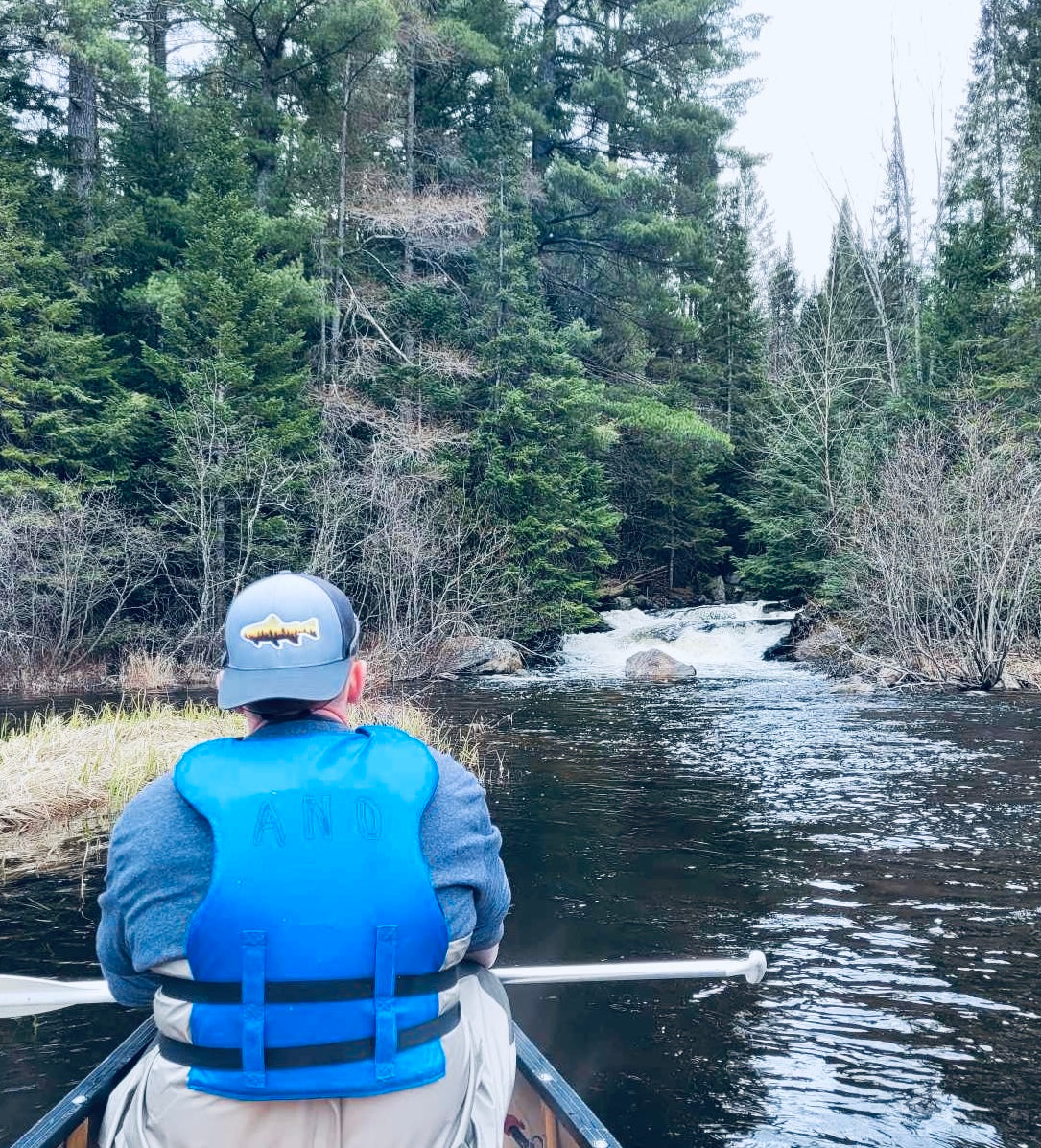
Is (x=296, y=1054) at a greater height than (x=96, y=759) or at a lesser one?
greater

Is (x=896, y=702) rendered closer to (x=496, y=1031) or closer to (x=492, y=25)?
(x=496, y=1031)

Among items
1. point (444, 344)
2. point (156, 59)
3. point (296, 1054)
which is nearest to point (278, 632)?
point (296, 1054)

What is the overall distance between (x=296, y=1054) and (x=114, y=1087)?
4.56 ft

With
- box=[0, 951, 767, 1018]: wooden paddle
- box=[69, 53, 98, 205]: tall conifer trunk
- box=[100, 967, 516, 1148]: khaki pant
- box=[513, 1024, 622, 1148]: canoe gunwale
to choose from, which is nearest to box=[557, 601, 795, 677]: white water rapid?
box=[69, 53, 98, 205]: tall conifer trunk

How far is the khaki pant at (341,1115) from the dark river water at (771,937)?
1.97 m

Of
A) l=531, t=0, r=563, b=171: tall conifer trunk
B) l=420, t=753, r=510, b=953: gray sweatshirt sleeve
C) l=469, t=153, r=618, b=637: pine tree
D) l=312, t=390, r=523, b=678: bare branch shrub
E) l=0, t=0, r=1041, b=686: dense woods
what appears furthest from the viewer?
l=531, t=0, r=563, b=171: tall conifer trunk

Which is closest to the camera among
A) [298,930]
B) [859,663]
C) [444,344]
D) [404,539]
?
[298,930]

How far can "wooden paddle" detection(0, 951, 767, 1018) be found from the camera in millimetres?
2838

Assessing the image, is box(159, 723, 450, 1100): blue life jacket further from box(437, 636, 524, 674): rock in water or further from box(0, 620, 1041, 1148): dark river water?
box(437, 636, 524, 674): rock in water

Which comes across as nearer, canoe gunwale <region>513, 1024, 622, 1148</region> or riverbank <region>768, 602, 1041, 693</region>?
canoe gunwale <region>513, 1024, 622, 1148</region>

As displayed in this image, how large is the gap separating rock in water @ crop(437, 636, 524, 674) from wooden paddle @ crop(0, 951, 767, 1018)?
1651 cm

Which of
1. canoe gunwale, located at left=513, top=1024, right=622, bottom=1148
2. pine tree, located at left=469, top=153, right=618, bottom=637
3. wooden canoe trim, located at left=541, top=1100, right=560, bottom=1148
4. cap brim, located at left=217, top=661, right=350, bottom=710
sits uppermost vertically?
pine tree, located at left=469, top=153, right=618, bottom=637

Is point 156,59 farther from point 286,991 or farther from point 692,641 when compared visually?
point 286,991

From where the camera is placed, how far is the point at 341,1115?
193 cm
